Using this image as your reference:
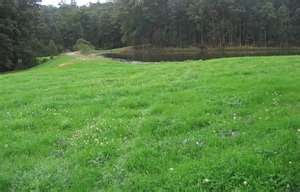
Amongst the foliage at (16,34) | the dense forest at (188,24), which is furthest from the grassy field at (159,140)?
→ the dense forest at (188,24)

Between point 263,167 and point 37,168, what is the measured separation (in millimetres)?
5054

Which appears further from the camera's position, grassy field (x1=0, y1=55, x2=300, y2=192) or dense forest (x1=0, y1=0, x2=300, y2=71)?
dense forest (x1=0, y1=0, x2=300, y2=71)

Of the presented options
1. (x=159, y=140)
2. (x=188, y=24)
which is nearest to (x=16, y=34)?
(x=188, y=24)

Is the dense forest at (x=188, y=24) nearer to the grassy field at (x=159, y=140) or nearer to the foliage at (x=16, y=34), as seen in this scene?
the foliage at (x=16, y=34)

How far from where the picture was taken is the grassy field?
941 centimetres

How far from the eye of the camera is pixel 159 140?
11914mm

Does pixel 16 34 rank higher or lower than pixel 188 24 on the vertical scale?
lower

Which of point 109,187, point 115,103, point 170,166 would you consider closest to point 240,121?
point 170,166

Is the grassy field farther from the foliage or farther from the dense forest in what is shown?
the dense forest

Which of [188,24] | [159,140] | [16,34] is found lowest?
[159,140]

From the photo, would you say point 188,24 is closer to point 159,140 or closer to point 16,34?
point 16,34

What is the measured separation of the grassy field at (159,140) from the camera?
9.41 metres

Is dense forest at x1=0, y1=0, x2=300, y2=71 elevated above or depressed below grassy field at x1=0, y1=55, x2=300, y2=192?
above

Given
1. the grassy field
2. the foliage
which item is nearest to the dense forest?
the foliage
